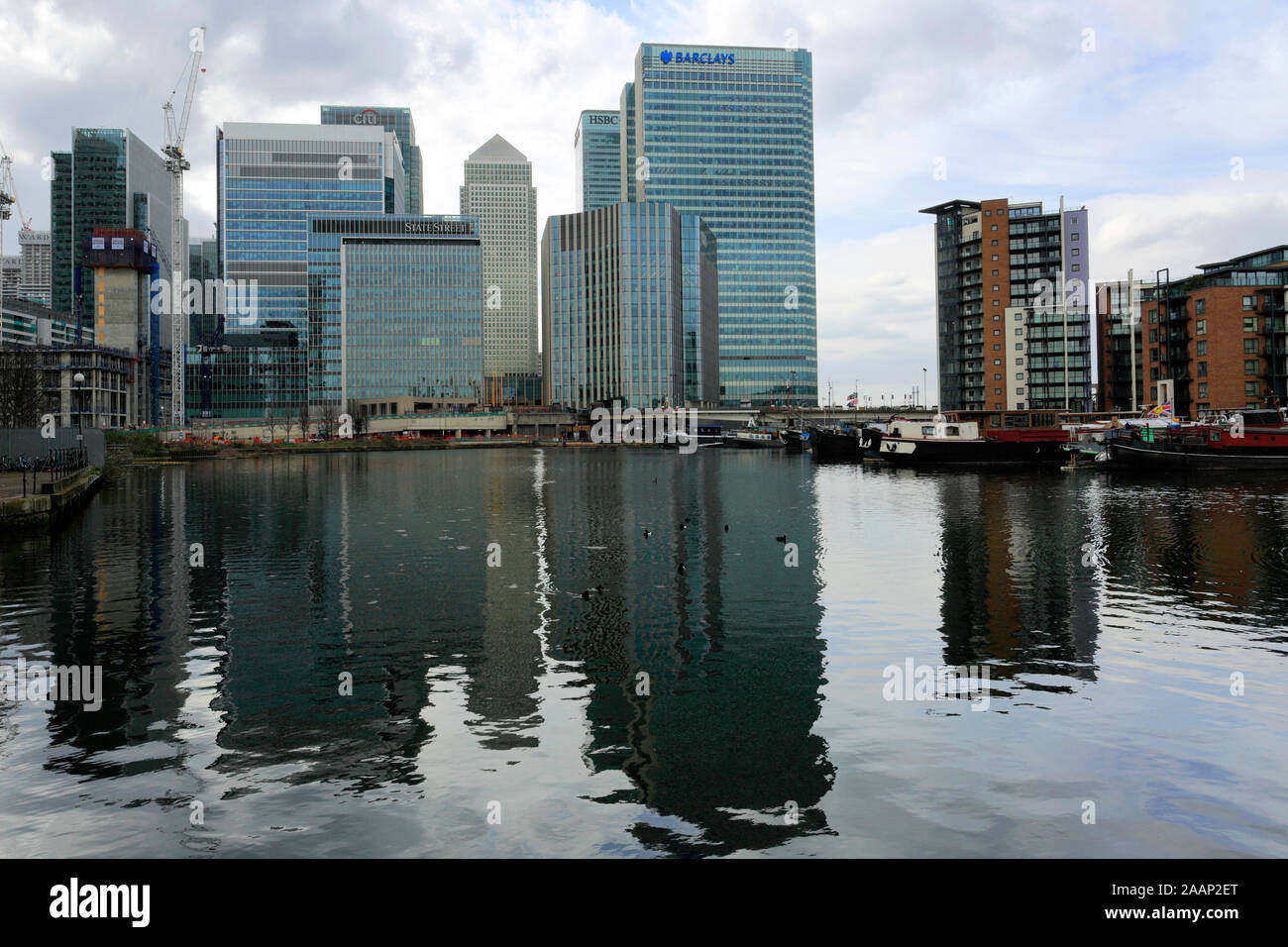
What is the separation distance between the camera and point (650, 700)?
1850cm

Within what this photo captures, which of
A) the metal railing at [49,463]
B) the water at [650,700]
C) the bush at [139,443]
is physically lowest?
the water at [650,700]

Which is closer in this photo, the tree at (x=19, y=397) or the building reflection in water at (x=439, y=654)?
the building reflection in water at (x=439, y=654)

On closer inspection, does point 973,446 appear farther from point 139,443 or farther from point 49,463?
point 139,443

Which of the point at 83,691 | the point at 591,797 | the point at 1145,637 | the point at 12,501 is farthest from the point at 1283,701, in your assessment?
the point at 12,501

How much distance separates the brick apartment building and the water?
10865 centimetres
